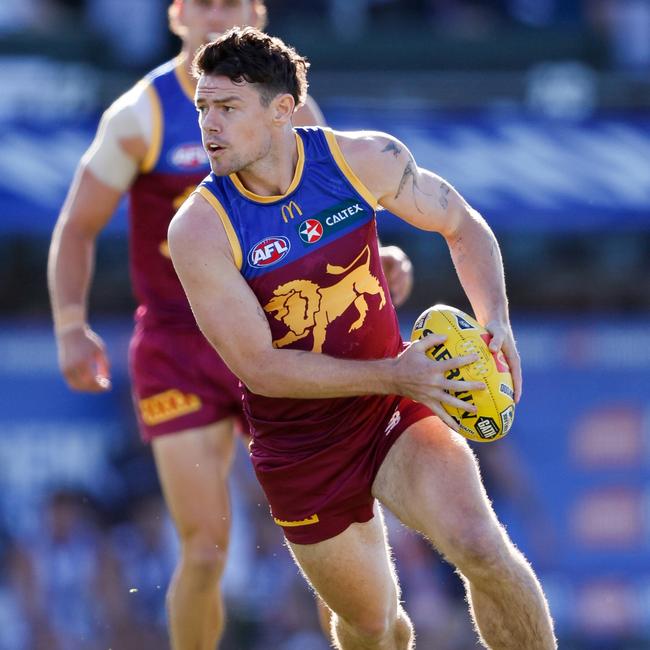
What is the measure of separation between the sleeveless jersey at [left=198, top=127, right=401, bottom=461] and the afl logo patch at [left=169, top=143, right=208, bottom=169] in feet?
3.03

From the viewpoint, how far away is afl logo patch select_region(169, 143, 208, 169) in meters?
6.29

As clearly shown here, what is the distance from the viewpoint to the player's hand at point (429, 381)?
4922mm

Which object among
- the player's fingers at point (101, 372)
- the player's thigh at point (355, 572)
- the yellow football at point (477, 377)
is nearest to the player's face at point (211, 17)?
the player's fingers at point (101, 372)

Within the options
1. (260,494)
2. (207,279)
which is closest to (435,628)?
(260,494)

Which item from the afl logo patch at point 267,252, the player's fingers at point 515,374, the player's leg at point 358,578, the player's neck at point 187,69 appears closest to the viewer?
the afl logo patch at point 267,252

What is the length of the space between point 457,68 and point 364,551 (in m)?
7.08

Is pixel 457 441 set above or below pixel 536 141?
below

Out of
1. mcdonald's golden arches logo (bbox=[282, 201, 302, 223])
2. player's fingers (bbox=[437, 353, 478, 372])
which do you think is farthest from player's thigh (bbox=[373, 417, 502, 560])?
mcdonald's golden arches logo (bbox=[282, 201, 302, 223])

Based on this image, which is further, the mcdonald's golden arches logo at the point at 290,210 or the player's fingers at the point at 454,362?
the mcdonald's golden arches logo at the point at 290,210

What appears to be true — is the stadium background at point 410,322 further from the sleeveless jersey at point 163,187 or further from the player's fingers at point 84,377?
the player's fingers at point 84,377

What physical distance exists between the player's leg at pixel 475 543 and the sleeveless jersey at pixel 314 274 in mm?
361

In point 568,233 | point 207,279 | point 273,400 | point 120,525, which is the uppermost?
point 568,233

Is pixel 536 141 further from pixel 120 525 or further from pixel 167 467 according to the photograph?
pixel 167 467

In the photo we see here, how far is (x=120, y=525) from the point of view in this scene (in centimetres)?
1056
